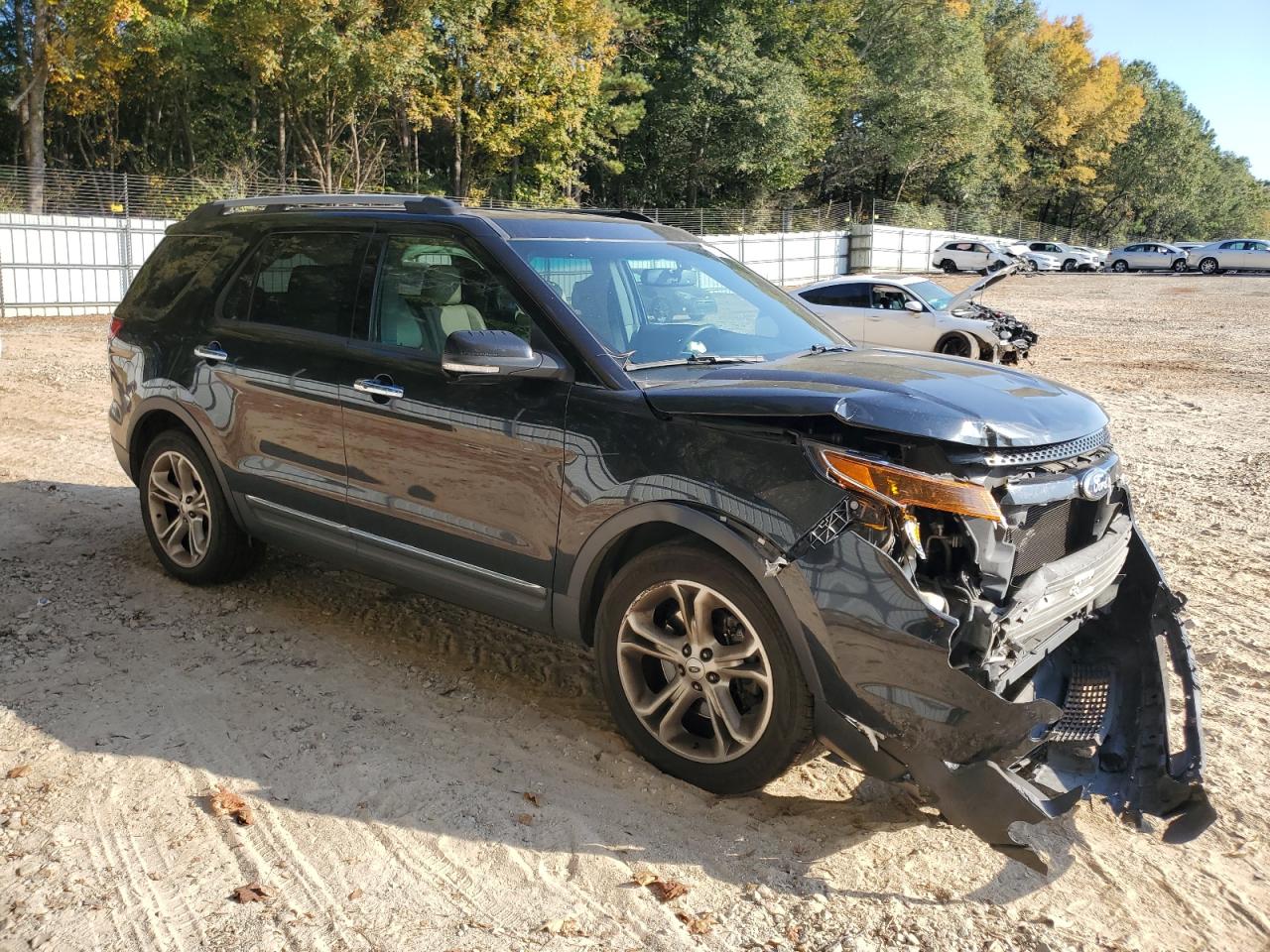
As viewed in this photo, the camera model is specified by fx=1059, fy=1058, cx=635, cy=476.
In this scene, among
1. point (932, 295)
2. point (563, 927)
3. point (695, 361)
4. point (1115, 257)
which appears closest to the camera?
point (563, 927)

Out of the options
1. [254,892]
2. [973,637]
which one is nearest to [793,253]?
[973,637]

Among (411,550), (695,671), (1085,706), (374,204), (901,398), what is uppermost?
(374,204)

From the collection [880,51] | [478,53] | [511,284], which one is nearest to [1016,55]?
[880,51]

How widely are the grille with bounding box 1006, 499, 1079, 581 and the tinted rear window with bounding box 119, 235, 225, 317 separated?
13.4 ft

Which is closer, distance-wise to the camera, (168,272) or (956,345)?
(168,272)

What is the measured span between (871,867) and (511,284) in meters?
2.40

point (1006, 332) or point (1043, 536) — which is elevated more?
point (1006, 332)

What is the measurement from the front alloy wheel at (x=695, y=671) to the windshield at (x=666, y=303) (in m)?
0.92

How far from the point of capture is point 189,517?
215 inches

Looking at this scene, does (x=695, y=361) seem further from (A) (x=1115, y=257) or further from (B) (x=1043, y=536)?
(A) (x=1115, y=257)

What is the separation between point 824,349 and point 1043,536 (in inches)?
52.7

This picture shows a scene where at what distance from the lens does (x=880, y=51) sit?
177 ft

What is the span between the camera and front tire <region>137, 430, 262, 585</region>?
5.30m

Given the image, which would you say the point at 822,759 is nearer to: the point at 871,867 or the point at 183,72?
the point at 871,867
